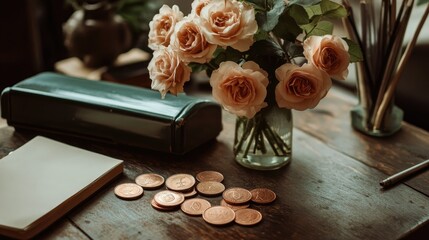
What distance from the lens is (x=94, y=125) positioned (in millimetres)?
1200

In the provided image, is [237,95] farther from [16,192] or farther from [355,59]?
[16,192]

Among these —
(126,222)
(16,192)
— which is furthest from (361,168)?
(16,192)

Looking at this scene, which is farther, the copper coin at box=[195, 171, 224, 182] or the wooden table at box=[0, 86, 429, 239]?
the copper coin at box=[195, 171, 224, 182]

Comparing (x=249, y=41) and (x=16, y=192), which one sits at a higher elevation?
(x=249, y=41)

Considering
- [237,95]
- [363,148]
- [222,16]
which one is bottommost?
[363,148]

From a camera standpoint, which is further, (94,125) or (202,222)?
(94,125)

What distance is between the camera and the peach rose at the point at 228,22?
3.05 ft

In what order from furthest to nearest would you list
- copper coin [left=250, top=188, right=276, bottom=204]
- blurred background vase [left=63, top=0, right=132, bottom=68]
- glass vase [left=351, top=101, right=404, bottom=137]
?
1. blurred background vase [left=63, top=0, right=132, bottom=68]
2. glass vase [left=351, top=101, right=404, bottom=137]
3. copper coin [left=250, top=188, right=276, bottom=204]

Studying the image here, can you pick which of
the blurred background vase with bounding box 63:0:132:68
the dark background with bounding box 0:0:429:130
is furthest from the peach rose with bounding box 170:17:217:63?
the blurred background vase with bounding box 63:0:132:68

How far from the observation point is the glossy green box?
1.15 metres

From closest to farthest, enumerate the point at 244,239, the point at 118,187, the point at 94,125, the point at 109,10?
1. the point at 244,239
2. the point at 118,187
3. the point at 94,125
4. the point at 109,10

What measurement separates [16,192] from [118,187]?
0.17 m

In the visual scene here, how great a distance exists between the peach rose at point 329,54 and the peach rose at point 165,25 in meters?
0.23

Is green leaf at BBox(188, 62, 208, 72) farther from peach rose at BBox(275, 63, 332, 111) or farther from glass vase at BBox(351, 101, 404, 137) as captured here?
glass vase at BBox(351, 101, 404, 137)
